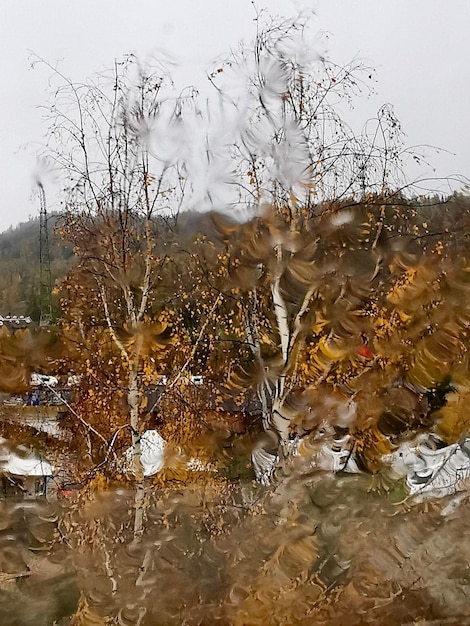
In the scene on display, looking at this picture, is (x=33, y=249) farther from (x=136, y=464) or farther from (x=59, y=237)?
(x=136, y=464)

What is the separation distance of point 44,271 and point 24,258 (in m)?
0.14

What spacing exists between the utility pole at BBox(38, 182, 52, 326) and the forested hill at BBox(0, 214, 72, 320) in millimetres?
19

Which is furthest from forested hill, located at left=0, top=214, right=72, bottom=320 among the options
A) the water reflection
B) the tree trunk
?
the water reflection

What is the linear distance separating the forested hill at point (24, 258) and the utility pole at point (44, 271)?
2cm

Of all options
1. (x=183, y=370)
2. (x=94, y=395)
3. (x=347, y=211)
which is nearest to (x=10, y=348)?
(x=94, y=395)

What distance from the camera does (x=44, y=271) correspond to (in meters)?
3.10

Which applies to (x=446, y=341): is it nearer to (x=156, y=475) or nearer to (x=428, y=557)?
(x=428, y=557)

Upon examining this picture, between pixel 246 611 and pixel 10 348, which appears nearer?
pixel 246 611

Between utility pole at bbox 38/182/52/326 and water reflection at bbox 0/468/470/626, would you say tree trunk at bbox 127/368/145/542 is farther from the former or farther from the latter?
utility pole at bbox 38/182/52/326

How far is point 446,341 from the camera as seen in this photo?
308cm

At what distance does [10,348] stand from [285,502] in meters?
1.53

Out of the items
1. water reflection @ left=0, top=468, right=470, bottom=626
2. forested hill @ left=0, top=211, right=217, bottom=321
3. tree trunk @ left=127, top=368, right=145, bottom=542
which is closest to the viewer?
water reflection @ left=0, top=468, right=470, bottom=626

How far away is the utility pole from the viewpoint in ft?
9.70

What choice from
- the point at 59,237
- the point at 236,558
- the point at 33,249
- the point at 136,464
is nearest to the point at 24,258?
the point at 33,249
